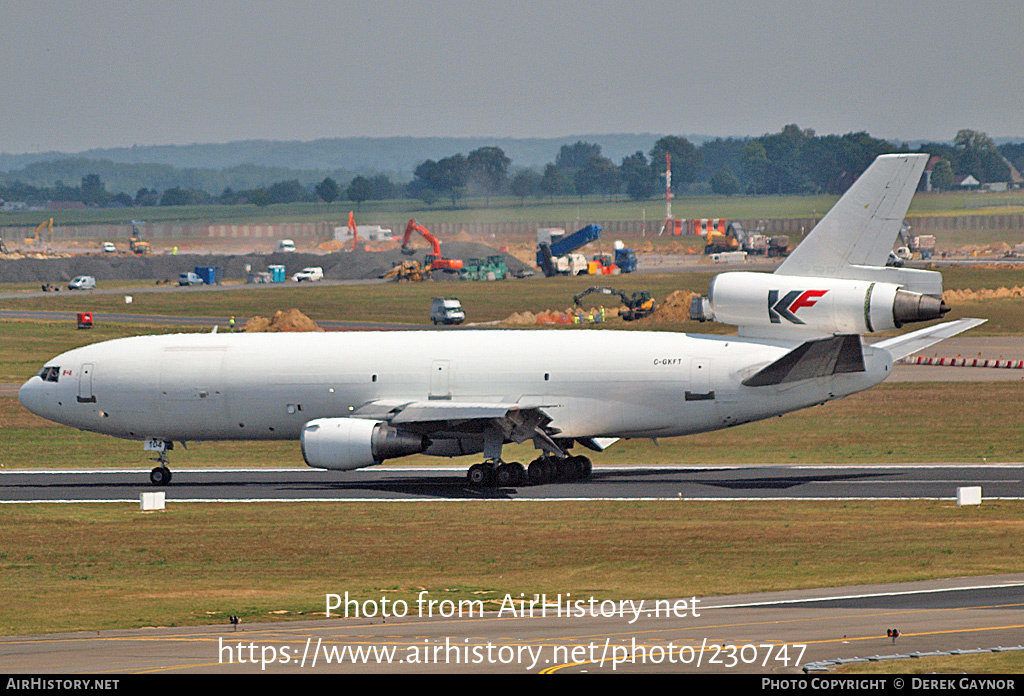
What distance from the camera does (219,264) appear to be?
18500 cm

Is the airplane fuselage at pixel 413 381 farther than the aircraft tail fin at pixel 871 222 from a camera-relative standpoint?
Yes

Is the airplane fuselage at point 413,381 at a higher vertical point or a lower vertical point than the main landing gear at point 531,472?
higher

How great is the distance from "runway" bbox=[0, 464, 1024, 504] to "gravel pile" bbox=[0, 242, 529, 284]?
116 m

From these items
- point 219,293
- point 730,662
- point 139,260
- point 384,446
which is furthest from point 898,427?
point 139,260

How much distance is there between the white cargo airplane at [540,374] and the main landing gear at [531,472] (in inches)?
2.2

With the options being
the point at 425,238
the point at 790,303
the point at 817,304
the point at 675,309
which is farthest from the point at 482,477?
the point at 425,238

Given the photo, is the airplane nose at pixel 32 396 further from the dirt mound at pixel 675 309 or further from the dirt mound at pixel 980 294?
the dirt mound at pixel 980 294

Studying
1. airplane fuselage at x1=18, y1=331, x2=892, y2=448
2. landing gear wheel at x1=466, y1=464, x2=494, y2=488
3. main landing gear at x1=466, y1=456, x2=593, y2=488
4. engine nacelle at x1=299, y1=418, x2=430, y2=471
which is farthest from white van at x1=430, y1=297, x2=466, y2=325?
engine nacelle at x1=299, y1=418, x2=430, y2=471

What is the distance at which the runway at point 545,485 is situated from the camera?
139 ft

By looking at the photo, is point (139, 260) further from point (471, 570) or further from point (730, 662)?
point (730, 662)

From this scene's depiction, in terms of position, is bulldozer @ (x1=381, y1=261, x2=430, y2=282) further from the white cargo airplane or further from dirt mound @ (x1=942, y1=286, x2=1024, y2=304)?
the white cargo airplane

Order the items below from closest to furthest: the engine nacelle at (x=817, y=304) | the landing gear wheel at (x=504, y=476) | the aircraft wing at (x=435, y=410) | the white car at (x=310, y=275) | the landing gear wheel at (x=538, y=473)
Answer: the engine nacelle at (x=817, y=304) < the aircraft wing at (x=435, y=410) < the landing gear wheel at (x=504, y=476) < the landing gear wheel at (x=538, y=473) < the white car at (x=310, y=275)

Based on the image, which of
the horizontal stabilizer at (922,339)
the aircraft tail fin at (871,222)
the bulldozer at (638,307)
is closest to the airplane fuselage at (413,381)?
the horizontal stabilizer at (922,339)

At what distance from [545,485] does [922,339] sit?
14.6 meters
